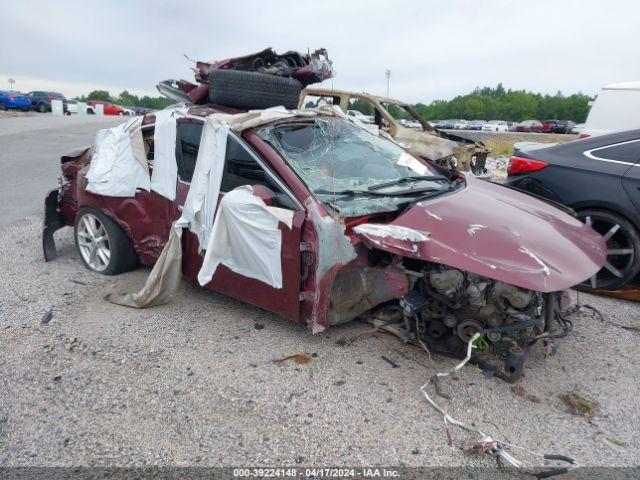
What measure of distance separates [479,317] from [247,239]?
5.29 feet

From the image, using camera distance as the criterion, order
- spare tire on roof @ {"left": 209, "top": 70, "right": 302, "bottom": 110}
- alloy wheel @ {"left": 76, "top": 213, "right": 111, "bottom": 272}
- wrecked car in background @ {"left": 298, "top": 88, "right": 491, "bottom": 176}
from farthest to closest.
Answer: wrecked car in background @ {"left": 298, "top": 88, "right": 491, "bottom": 176} → alloy wheel @ {"left": 76, "top": 213, "right": 111, "bottom": 272} → spare tire on roof @ {"left": 209, "top": 70, "right": 302, "bottom": 110}

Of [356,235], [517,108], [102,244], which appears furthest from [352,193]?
[517,108]

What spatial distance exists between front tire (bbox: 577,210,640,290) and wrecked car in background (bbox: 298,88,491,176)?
4.76 m

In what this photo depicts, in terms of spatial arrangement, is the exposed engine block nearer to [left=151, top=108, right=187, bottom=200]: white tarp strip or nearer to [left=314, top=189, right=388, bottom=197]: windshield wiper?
[left=314, top=189, right=388, bottom=197]: windshield wiper

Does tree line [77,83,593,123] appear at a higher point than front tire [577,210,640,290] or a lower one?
higher

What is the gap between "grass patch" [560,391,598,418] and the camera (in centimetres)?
289

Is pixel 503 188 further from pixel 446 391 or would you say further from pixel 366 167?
pixel 446 391

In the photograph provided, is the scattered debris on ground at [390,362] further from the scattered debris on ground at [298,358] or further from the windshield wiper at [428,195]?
the windshield wiper at [428,195]

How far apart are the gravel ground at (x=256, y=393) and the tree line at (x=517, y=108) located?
85.7m

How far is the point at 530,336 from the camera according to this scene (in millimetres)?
3078

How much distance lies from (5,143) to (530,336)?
1523cm

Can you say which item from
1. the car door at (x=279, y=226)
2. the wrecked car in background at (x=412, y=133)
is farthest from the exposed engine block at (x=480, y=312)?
the wrecked car in background at (x=412, y=133)

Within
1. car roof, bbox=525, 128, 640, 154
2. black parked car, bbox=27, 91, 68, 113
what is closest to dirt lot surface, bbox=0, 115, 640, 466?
car roof, bbox=525, 128, 640, 154

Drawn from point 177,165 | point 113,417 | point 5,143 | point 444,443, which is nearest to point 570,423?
point 444,443
